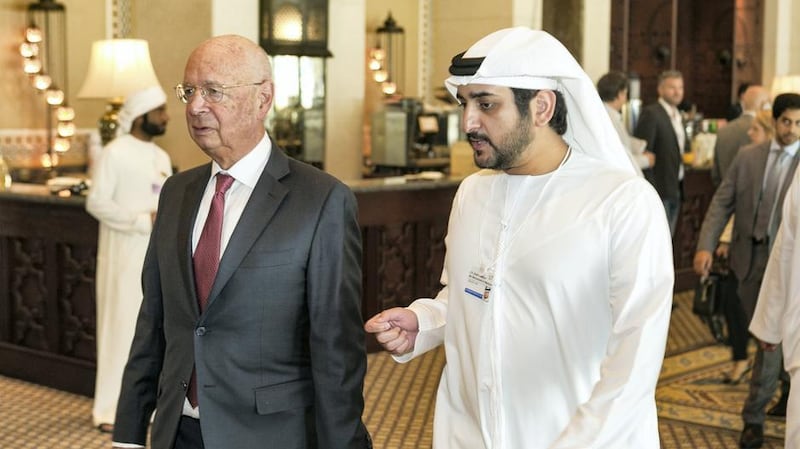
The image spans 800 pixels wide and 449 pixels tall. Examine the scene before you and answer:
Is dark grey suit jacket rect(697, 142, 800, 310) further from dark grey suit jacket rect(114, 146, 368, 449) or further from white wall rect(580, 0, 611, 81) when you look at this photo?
white wall rect(580, 0, 611, 81)

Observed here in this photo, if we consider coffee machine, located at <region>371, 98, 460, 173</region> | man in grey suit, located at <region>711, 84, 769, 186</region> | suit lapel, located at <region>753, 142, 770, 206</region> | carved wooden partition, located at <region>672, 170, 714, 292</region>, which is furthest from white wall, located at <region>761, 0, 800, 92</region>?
suit lapel, located at <region>753, 142, 770, 206</region>

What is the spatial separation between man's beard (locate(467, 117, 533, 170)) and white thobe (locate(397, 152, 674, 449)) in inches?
3.7

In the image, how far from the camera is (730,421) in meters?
6.64

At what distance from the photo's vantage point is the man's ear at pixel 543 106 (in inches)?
108

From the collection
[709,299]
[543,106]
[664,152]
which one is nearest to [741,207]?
[709,299]

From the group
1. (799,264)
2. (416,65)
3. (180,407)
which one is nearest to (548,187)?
(180,407)

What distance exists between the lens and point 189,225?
306 centimetres

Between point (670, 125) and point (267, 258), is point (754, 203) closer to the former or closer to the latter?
point (670, 125)

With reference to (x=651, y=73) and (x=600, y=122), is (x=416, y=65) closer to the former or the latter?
(x=651, y=73)

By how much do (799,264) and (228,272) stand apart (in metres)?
2.03

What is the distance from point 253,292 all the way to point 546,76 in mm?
841

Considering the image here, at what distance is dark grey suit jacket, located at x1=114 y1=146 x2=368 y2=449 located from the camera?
9.70ft

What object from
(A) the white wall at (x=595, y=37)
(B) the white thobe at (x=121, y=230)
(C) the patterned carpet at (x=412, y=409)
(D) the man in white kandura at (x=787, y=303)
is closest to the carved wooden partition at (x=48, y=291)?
(C) the patterned carpet at (x=412, y=409)

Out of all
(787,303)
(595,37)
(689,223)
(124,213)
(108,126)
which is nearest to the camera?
(787,303)
